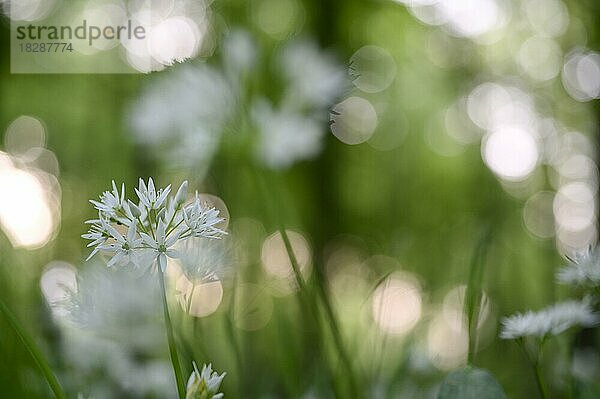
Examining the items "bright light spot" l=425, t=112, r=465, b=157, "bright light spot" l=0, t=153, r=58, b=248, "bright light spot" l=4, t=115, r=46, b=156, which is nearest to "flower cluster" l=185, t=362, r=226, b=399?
"bright light spot" l=0, t=153, r=58, b=248

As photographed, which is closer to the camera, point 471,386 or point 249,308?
point 471,386

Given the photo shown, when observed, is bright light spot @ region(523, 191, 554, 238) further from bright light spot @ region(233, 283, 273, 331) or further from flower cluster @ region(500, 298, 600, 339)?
flower cluster @ region(500, 298, 600, 339)

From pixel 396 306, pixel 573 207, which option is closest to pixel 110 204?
pixel 396 306

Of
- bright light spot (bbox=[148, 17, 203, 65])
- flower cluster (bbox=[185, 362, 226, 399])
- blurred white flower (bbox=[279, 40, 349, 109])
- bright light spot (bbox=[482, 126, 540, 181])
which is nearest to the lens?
flower cluster (bbox=[185, 362, 226, 399])

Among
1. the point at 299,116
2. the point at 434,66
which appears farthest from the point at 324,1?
the point at 299,116

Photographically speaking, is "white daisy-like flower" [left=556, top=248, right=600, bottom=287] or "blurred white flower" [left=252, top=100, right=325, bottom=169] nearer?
"white daisy-like flower" [left=556, top=248, right=600, bottom=287]

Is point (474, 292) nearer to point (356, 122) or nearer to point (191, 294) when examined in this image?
point (191, 294)
